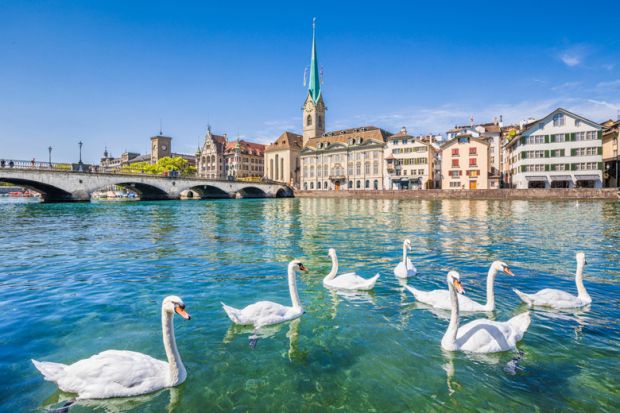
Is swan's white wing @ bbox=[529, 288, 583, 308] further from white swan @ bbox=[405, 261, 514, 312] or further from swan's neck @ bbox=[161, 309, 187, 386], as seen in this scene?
swan's neck @ bbox=[161, 309, 187, 386]

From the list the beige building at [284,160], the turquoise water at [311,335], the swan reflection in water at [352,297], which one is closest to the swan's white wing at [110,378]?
the turquoise water at [311,335]

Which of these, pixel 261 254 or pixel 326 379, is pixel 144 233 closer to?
pixel 261 254

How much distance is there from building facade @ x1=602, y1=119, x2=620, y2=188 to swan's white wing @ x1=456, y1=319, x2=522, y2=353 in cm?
7111

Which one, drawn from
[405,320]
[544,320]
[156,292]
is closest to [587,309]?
[544,320]

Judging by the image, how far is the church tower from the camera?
11675cm

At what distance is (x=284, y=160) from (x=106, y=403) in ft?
375

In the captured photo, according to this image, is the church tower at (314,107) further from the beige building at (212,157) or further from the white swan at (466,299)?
the white swan at (466,299)

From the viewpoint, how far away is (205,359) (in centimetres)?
538

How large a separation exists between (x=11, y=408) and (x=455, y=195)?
6732 centimetres

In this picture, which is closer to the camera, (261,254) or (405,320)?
(405,320)

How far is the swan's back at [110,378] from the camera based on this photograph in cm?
432

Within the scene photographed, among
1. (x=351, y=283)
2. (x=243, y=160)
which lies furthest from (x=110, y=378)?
(x=243, y=160)

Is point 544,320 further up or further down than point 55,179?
further down

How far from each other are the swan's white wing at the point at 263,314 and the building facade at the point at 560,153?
2704 inches
